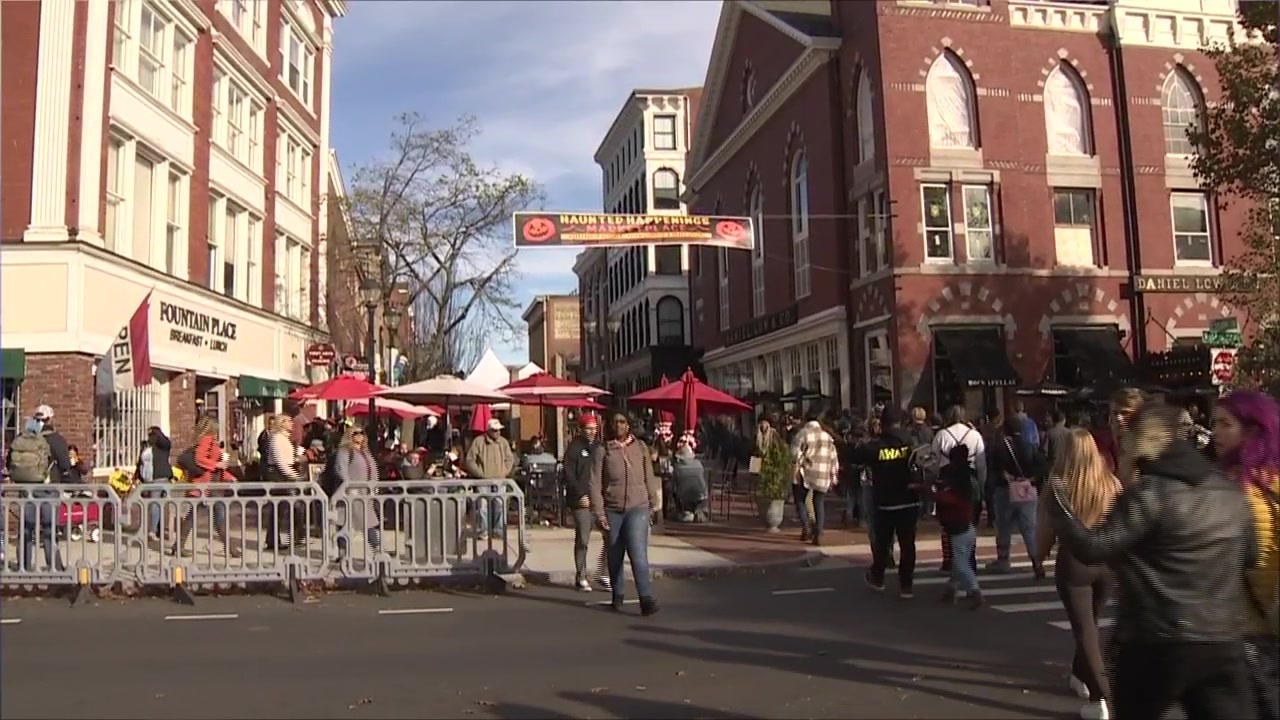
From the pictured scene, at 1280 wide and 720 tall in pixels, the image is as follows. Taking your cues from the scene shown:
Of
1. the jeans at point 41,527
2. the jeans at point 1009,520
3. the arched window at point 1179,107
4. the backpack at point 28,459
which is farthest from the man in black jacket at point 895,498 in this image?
the arched window at point 1179,107

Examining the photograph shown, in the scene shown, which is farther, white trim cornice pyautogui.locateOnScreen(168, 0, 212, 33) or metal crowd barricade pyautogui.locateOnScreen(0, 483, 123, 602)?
white trim cornice pyautogui.locateOnScreen(168, 0, 212, 33)

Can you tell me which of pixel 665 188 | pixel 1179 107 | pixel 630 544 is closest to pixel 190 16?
pixel 630 544

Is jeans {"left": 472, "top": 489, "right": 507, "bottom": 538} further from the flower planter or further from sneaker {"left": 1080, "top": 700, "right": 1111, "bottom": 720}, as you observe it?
sneaker {"left": 1080, "top": 700, "right": 1111, "bottom": 720}

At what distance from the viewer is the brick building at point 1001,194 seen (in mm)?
24891

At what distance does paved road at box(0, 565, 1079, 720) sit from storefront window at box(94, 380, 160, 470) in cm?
786

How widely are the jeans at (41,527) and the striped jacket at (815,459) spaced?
29.1ft

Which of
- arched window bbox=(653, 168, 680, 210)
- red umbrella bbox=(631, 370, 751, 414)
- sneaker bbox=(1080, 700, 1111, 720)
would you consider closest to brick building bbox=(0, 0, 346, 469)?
red umbrella bbox=(631, 370, 751, 414)

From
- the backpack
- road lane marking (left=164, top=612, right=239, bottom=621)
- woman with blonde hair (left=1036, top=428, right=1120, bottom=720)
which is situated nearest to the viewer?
woman with blonde hair (left=1036, top=428, right=1120, bottom=720)

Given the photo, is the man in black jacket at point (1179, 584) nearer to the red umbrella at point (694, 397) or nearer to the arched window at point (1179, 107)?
the red umbrella at point (694, 397)

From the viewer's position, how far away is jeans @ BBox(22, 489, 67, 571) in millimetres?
9984

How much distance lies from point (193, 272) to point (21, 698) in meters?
17.2

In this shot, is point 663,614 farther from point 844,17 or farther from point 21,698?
point 844,17

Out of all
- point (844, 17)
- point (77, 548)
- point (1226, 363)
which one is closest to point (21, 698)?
point (77, 548)

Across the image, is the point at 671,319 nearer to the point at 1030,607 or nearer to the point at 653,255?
the point at 653,255
